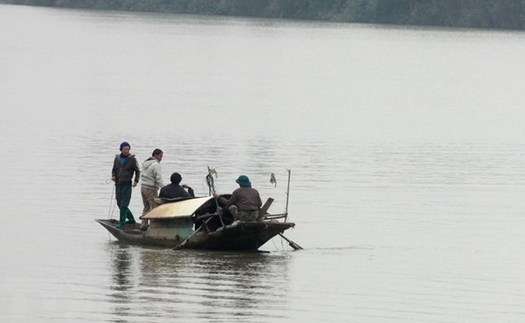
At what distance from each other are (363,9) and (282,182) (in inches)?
5223

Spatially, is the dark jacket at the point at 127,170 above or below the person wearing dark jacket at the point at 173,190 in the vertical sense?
above

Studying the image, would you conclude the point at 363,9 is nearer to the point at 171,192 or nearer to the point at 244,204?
the point at 171,192


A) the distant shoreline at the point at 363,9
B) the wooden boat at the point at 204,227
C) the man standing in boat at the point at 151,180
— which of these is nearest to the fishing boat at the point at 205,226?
the wooden boat at the point at 204,227

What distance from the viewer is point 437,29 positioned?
15625cm

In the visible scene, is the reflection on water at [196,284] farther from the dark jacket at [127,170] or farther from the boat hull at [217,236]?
the dark jacket at [127,170]

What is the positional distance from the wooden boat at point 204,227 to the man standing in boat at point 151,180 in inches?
20.4

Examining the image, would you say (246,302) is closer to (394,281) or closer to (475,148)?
(394,281)

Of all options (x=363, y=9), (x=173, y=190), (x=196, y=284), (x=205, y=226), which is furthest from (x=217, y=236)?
(x=363, y=9)

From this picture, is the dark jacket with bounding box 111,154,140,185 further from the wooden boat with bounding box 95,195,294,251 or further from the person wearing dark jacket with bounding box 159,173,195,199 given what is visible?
the wooden boat with bounding box 95,195,294,251

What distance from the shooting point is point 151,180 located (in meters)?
25.8

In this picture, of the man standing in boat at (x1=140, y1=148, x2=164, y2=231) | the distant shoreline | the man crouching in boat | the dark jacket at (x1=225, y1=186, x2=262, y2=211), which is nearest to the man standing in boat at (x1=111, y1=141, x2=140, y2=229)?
the man standing in boat at (x1=140, y1=148, x2=164, y2=231)

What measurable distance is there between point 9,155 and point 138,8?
5813 inches

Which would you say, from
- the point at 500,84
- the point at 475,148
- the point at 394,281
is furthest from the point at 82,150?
the point at 500,84

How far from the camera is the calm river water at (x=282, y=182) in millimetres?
21516
